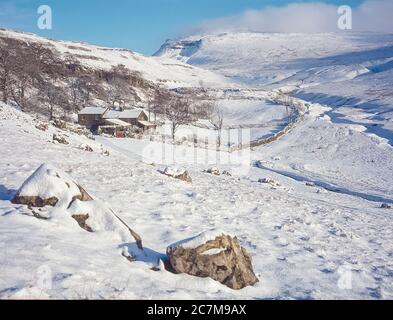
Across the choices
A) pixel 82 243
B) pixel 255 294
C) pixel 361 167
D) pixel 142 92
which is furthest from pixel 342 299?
pixel 142 92

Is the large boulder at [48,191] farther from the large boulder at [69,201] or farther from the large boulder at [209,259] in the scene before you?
the large boulder at [209,259]

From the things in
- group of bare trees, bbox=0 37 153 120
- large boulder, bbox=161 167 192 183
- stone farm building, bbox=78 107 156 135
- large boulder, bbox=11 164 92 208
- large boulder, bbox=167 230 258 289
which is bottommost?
large boulder, bbox=167 230 258 289

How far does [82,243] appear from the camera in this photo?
8656mm

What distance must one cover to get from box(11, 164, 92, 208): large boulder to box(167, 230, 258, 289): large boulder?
130 inches

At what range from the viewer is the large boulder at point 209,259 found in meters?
8.08

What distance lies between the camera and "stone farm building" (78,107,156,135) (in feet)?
216

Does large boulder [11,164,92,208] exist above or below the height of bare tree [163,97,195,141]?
below

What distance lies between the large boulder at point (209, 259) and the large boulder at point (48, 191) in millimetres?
3301

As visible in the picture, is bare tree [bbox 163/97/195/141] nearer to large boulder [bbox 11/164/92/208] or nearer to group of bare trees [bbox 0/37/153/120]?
group of bare trees [bbox 0/37/153/120]

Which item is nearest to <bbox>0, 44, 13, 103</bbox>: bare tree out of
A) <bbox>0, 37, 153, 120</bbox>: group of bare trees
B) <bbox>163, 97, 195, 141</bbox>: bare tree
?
A: <bbox>0, 37, 153, 120</bbox>: group of bare trees

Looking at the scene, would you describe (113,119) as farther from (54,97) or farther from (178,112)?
(178,112)

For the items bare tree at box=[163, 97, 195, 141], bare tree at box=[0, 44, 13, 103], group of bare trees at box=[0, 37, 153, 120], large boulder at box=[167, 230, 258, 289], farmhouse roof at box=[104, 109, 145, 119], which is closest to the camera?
large boulder at box=[167, 230, 258, 289]

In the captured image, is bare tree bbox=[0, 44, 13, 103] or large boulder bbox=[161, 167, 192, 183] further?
bare tree bbox=[0, 44, 13, 103]

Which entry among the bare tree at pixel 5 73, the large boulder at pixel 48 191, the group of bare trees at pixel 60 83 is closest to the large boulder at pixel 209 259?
the large boulder at pixel 48 191
